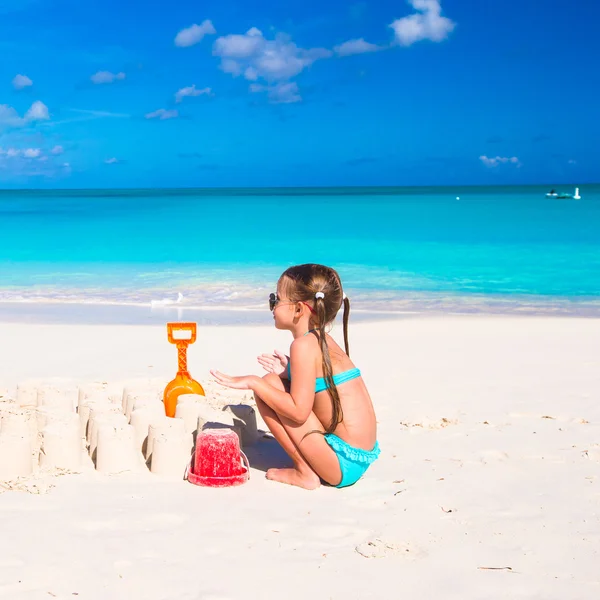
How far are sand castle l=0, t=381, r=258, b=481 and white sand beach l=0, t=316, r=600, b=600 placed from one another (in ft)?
0.41

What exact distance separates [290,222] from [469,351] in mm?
32313

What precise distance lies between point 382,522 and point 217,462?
35.8 inches

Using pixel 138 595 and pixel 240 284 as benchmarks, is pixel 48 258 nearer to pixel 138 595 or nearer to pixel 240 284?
pixel 240 284

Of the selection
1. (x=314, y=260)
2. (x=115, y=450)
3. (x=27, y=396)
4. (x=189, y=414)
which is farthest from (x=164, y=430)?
(x=314, y=260)

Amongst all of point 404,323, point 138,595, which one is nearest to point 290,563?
point 138,595

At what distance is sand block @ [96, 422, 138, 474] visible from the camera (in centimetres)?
394

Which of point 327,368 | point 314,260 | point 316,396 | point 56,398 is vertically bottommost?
point 56,398

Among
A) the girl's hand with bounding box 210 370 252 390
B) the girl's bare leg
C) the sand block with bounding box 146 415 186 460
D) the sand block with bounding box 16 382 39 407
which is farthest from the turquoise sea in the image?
the girl's hand with bounding box 210 370 252 390

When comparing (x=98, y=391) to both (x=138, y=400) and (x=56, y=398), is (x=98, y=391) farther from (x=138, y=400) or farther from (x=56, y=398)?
(x=138, y=400)

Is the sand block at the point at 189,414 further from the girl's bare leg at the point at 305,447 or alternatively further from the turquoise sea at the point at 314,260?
the turquoise sea at the point at 314,260

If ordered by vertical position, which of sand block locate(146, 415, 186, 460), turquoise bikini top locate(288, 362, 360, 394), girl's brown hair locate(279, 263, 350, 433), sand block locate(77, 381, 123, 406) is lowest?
sand block locate(146, 415, 186, 460)

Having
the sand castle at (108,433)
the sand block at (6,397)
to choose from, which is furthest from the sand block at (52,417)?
the sand block at (6,397)

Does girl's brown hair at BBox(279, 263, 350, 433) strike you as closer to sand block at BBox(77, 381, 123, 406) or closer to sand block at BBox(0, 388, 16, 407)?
sand block at BBox(77, 381, 123, 406)

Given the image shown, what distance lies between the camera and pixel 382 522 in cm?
335
